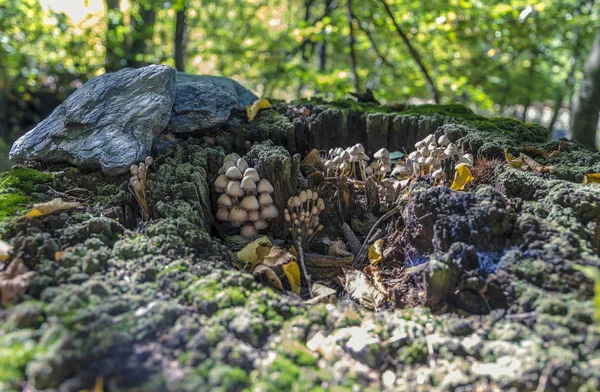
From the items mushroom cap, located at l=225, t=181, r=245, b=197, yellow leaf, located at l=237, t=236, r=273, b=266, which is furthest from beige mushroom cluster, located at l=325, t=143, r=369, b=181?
yellow leaf, located at l=237, t=236, r=273, b=266

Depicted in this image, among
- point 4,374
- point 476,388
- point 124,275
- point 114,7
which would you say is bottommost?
point 476,388

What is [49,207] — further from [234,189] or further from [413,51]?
[413,51]

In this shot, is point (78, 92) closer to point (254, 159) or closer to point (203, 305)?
point (254, 159)

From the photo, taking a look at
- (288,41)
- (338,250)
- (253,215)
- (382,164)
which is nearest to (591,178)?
(382,164)

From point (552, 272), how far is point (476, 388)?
0.77 metres

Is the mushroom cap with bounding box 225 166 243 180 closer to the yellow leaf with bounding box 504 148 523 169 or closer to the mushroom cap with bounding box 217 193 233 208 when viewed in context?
the mushroom cap with bounding box 217 193 233 208

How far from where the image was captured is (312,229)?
314 centimetres

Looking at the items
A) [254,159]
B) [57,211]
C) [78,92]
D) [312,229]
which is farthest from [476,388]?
[78,92]

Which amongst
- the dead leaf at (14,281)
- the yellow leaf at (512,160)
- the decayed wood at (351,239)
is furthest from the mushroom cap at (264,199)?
the yellow leaf at (512,160)

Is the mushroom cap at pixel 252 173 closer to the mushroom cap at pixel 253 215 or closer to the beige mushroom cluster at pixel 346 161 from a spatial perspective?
the mushroom cap at pixel 253 215

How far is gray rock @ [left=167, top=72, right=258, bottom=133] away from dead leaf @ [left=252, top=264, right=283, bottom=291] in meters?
1.67

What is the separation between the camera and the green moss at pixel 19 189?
2.65 metres

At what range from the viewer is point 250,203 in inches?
116

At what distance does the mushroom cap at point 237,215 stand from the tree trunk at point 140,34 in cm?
776
